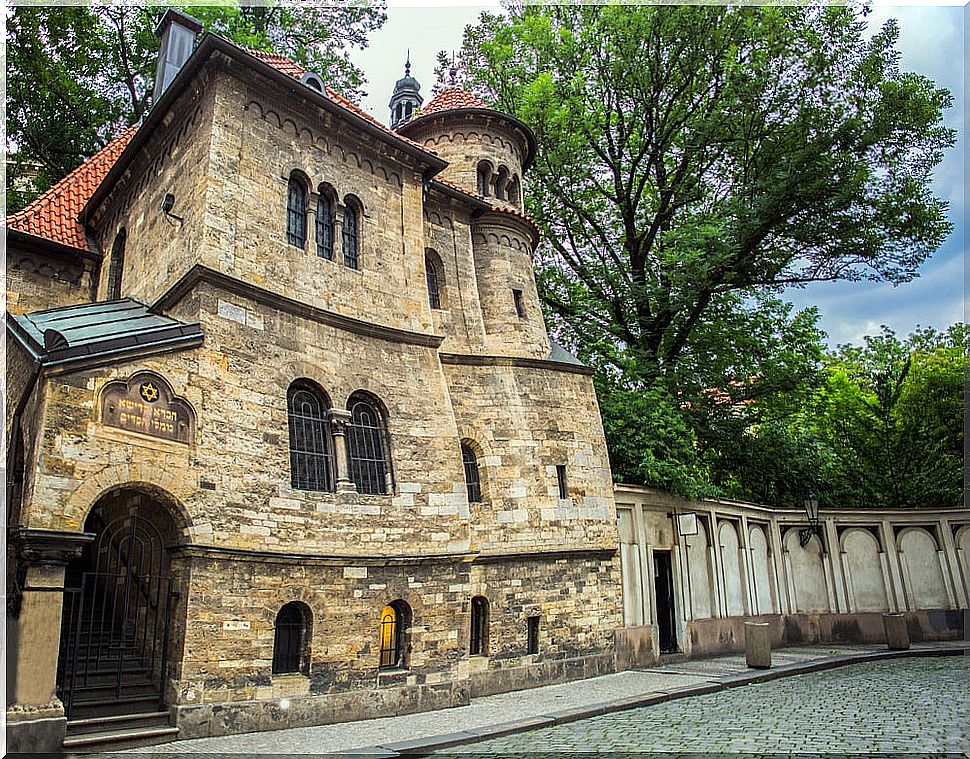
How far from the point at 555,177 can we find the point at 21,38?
15.5m

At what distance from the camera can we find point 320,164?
43.7 feet

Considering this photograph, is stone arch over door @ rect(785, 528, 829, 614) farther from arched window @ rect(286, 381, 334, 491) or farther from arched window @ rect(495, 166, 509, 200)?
arched window @ rect(286, 381, 334, 491)

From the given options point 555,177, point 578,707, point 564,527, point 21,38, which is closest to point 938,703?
point 578,707

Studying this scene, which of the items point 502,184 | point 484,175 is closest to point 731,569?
point 502,184

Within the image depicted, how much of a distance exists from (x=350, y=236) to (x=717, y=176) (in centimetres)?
1495

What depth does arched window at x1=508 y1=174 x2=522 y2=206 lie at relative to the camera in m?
18.8

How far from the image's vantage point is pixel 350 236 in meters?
13.7

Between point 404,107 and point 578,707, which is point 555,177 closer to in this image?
point 404,107

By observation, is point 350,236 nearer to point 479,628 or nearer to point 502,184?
point 502,184

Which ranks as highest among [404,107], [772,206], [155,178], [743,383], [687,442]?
[404,107]

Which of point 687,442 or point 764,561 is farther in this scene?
point 764,561

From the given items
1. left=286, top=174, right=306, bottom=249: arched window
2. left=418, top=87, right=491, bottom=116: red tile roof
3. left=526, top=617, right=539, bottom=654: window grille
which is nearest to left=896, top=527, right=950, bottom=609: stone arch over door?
left=526, top=617, right=539, bottom=654: window grille

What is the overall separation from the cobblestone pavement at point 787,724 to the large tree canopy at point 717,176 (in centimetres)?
916

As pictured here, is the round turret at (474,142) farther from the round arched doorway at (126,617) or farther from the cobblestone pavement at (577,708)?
the cobblestone pavement at (577,708)
